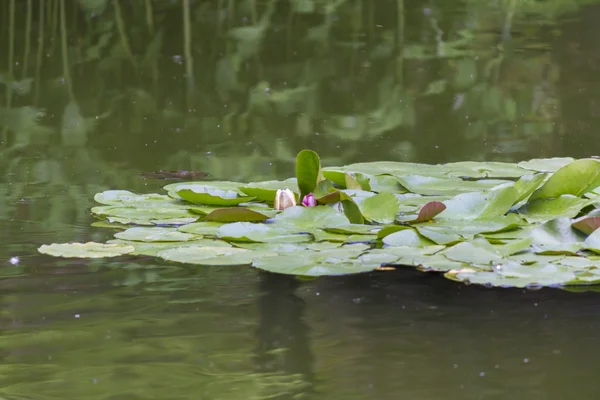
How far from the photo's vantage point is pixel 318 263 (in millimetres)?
2402

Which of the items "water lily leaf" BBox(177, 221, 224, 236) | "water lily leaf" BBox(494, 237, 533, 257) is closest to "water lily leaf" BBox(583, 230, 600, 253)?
"water lily leaf" BBox(494, 237, 533, 257)

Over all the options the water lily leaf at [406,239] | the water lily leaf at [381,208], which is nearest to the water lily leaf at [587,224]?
the water lily leaf at [406,239]

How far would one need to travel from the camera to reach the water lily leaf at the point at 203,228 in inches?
107

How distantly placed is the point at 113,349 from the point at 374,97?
364 cm

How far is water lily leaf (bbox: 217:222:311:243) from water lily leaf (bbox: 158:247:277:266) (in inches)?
2.4

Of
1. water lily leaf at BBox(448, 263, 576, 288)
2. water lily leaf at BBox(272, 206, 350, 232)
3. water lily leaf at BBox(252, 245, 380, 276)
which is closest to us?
water lily leaf at BBox(448, 263, 576, 288)

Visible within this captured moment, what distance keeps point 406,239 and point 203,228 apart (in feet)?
1.84

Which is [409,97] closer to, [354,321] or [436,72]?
[436,72]

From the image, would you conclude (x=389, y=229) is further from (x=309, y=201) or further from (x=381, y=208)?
(x=309, y=201)

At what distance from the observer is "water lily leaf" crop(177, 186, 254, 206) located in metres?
2.97

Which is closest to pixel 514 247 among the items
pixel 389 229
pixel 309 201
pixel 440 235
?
pixel 440 235

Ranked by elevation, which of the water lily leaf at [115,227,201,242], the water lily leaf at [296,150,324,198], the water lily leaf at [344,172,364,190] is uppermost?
the water lily leaf at [296,150,324,198]

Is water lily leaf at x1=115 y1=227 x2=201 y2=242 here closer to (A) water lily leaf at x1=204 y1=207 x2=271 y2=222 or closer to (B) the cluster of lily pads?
(B) the cluster of lily pads

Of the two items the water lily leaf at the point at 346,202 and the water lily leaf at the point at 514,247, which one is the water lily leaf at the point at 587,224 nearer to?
the water lily leaf at the point at 514,247
